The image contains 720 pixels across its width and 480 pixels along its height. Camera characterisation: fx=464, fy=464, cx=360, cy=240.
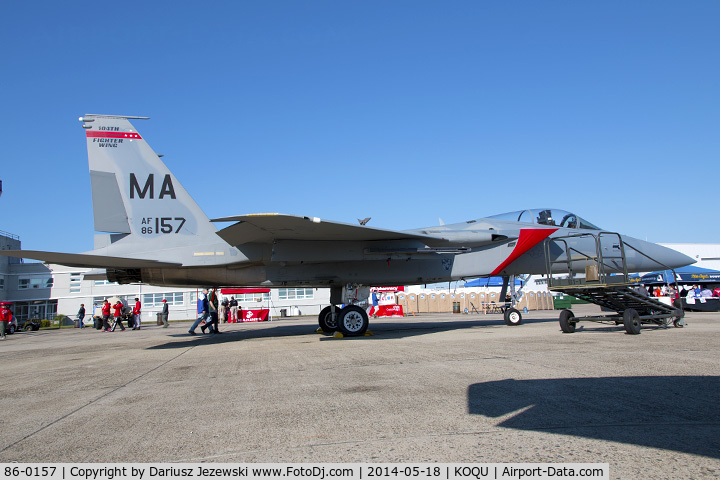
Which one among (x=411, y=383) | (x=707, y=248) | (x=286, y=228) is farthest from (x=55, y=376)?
(x=707, y=248)

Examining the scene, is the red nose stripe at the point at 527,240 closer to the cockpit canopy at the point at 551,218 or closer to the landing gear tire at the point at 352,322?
the cockpit canopy at the point at 551,218

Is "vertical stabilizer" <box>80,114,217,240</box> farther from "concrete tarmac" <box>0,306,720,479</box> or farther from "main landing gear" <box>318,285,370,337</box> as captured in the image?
"concrete tarmac" <box>0,306,720,479</box>

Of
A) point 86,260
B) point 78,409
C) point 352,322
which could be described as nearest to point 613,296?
point 352,322

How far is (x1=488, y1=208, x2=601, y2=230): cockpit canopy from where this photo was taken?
12648 mm

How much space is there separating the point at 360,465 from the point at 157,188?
1097 centimetres

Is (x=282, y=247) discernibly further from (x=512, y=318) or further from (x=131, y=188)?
(x=512, y=318)

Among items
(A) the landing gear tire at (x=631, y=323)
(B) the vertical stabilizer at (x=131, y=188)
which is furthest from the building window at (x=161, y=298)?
(A) the landing gear tire at (x=631, y=323)

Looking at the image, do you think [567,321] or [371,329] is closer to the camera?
[567,321]

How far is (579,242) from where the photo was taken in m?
12.3

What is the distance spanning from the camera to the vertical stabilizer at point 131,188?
1158cm

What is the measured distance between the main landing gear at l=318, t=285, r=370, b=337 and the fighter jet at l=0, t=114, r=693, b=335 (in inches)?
1.0

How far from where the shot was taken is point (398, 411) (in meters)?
3.65

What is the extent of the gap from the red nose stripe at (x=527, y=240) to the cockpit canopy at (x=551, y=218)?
0.50 meters

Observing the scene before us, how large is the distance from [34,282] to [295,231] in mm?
51192
